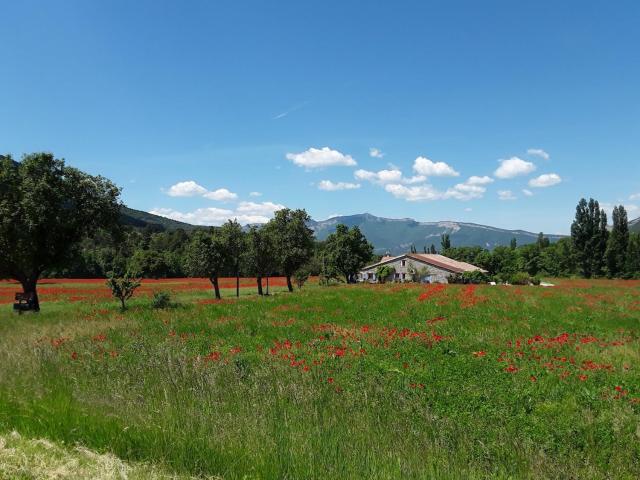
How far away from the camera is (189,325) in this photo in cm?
1805

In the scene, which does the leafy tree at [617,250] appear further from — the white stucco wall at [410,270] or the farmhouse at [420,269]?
the white stucco wall at [410,270]

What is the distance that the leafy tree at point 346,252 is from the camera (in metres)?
72.9

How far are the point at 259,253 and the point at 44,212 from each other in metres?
25.9

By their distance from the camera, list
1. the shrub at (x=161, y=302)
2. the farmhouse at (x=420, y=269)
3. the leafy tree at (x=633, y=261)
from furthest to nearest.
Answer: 1. the leafy tree at (x=633, y=261)
2. the farmhouse at (x=420, y=269)
3. the shrub at (x=161, y=302)

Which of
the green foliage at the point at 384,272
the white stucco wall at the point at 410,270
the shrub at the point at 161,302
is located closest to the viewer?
the shrub at the point at 161,302

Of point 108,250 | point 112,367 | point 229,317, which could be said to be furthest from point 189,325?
point 108,250

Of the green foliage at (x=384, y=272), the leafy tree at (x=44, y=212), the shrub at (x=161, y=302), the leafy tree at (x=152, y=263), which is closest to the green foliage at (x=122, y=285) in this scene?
the shrub at (x=161, y=302)

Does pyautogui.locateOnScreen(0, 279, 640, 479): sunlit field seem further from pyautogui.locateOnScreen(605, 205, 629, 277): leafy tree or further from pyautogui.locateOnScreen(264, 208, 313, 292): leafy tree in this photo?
pyautogui.locateOnScreen(605, 205, 629, 277): leafy tree

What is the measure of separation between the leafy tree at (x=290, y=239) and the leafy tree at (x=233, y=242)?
7435mm

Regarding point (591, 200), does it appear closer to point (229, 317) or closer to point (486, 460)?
point (229, 317)

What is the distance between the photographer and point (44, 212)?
27.1 metres

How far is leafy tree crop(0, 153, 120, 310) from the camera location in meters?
26.7

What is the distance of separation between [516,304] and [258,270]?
110 ft

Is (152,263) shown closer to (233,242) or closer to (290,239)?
(290,239)
